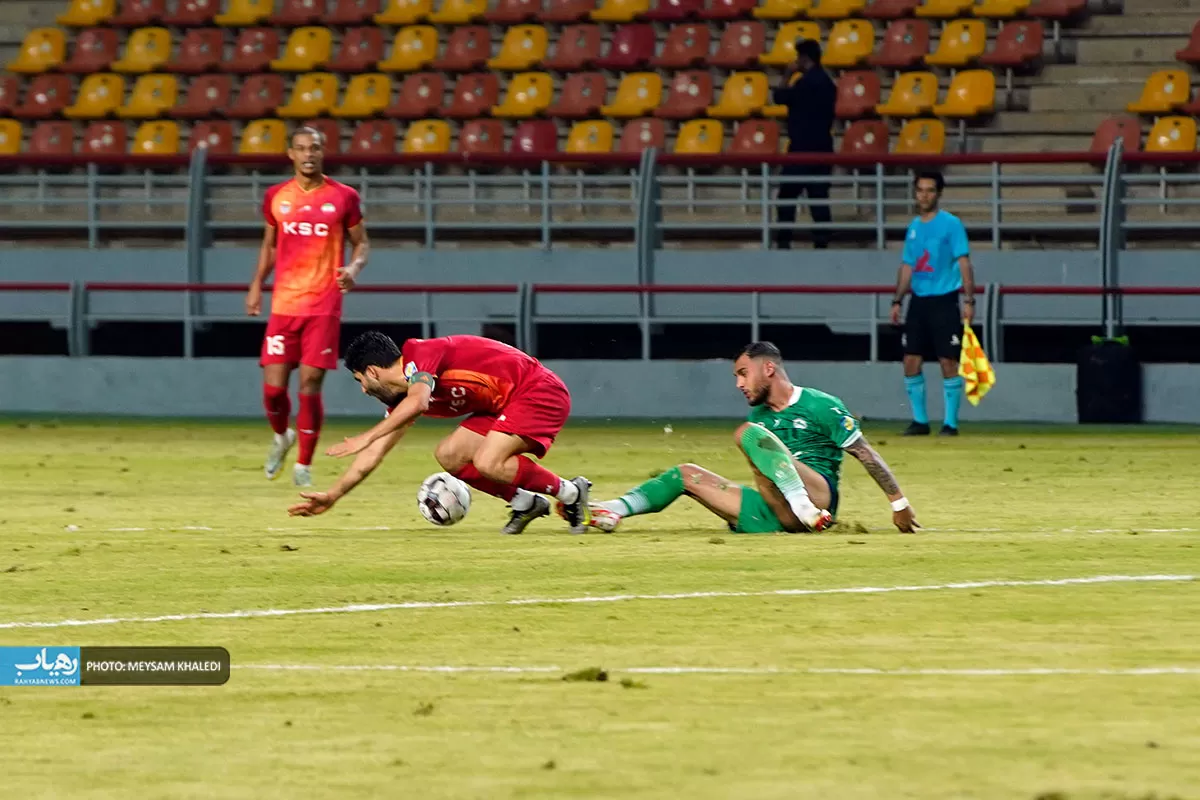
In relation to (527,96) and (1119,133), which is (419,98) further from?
(1119,133)

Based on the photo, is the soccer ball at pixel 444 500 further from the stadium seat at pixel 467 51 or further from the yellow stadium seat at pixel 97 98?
the yellow stadium seat at pixel 97 98

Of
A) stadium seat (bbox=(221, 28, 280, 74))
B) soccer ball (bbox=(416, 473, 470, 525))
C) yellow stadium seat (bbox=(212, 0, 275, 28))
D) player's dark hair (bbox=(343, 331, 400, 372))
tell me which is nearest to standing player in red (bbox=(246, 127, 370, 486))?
soccer ball (bbox=(416, 473, 470, 525))

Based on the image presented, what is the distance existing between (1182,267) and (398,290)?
7.67m

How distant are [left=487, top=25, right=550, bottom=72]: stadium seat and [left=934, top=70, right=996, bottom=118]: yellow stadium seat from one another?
526 cm

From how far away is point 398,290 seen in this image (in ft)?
74.5

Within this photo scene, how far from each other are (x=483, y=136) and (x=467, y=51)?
156cm

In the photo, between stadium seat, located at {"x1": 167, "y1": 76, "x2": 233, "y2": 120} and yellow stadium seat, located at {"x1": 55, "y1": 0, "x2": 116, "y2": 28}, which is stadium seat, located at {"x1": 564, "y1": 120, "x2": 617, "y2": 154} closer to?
stadium seat, located at {"x1": 167, "y1": 76, "x2": 233, "y2": 120}

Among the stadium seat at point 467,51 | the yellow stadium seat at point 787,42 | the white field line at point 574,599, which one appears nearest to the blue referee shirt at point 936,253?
the yellow stadium seat at point 787,42

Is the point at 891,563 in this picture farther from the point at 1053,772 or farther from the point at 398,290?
the point at 398,290

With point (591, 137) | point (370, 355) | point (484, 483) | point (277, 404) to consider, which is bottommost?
point (484, 483)

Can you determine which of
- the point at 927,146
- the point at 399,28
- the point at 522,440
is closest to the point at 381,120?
the point at 399,28

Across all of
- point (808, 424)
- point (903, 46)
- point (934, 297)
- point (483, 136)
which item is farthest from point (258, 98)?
point (808, 424)

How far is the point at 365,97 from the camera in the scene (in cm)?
2802

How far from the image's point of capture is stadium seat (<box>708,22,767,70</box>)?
26.6 metres
